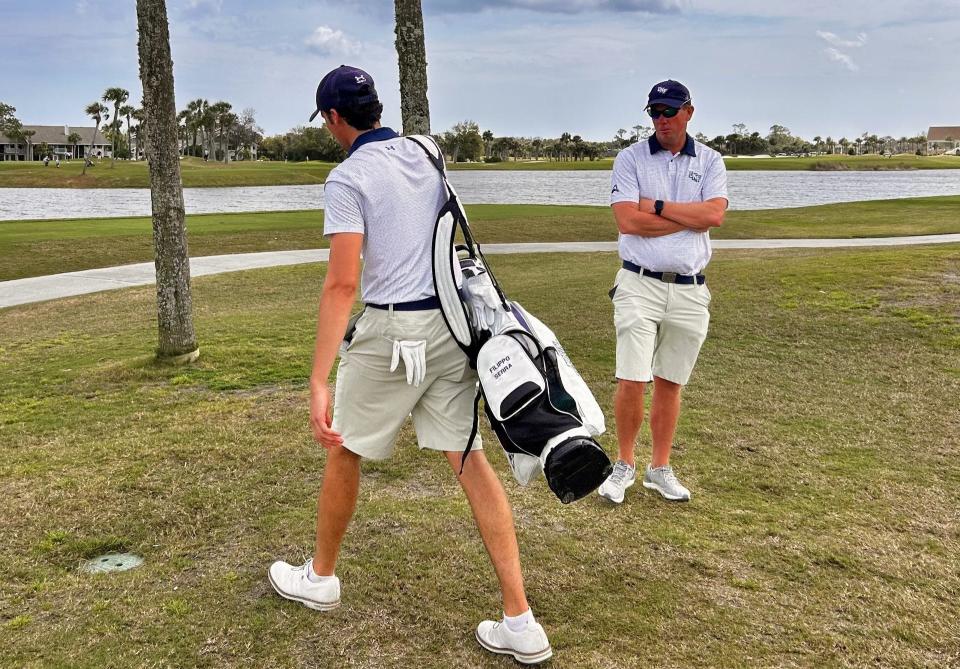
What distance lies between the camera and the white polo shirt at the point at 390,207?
2736 mm

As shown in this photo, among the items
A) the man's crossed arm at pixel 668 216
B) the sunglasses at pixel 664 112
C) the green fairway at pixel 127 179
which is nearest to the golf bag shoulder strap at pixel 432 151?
the man's crossed arm at pixel 668 216

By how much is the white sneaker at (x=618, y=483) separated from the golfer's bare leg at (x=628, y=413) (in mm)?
44

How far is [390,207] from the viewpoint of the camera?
2.79 metres

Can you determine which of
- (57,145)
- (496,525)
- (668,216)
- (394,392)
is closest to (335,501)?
(394,392)

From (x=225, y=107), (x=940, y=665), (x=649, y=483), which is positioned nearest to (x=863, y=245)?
(x=649, y=483)

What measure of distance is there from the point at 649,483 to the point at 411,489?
1323 millimetres

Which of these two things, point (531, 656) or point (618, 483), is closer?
point (531, 656)

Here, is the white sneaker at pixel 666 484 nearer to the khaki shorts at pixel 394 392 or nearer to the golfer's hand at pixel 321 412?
the khaki shorts at pixel 394 392

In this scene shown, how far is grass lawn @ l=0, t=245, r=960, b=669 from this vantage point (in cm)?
311

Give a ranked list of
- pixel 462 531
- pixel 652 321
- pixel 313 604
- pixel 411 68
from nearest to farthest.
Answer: pixel 313 604
pixel 462 531
pixel 652 321
pixel 411 68

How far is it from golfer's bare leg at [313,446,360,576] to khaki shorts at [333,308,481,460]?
12 cm

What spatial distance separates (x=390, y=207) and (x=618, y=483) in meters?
2.34

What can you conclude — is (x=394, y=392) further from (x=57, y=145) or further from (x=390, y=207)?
(x=57, y=145)

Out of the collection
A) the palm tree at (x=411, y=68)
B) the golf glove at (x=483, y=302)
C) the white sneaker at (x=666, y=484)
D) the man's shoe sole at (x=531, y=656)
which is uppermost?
the palm tree at (x=411, y=68)
